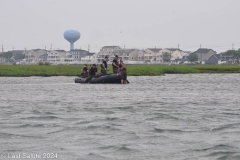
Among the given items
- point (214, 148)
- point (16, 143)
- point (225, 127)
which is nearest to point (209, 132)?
point (225, 127)

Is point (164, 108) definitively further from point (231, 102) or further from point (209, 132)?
point (209, 132)

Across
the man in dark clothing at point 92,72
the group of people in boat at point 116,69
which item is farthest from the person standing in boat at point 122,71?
the man in dark clothing at point 92,72

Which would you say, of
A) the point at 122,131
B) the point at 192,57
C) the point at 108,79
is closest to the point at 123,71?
the point at 108,79

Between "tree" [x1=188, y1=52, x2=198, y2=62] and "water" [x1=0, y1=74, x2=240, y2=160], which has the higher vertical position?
"tree" [x1=188, y1=52, x2=198, y2=62]

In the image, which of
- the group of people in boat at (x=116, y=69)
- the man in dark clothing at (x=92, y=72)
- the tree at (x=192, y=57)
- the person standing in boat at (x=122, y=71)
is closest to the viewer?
the person standing in boat at (x=122, y=71)

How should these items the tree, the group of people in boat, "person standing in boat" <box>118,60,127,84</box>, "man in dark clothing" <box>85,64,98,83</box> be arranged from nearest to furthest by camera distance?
1. "person standing in boat" <box>118,60,127,84</box>
2. the group of people in boat
3. "man in dark clothing" <box>85,64,98,83</box>
4. the tree

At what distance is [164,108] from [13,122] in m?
5.97

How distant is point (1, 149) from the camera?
13.3 meters

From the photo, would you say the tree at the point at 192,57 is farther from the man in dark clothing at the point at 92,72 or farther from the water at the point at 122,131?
the water at the point at 122,131

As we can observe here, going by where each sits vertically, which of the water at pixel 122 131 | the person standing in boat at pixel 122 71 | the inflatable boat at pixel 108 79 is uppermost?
the person standing in boat at pixel 122 71

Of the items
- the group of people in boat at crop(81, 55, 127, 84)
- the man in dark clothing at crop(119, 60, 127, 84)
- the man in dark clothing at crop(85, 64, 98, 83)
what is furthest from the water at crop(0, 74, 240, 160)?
the man in dark clothing at crop(85, 64, 98, 83)

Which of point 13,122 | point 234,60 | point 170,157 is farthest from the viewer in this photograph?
point 234,60

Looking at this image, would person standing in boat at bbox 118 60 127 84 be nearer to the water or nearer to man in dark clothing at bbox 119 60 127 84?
man in dark clothing at bbox 119 60 127 84

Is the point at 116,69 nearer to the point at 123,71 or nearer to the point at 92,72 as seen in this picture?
the point at 123,71
